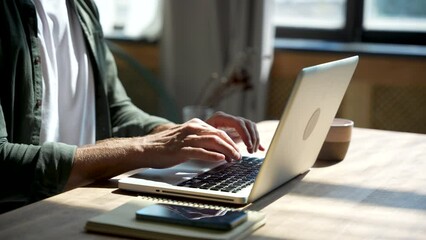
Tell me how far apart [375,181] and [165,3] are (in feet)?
7.06

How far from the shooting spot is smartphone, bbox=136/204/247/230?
1.35 meters

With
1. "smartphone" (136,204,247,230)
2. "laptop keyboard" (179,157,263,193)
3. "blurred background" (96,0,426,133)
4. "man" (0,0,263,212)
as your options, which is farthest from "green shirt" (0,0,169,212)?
"blurred background" (96,0,426,133)

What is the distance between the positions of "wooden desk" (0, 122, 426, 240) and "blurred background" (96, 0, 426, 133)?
4.98 ft

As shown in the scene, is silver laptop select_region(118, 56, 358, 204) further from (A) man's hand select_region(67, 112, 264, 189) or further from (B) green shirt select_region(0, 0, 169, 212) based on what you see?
(B) green shirt select_region(0, 0, 169, 212)

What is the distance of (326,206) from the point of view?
5.23 ft

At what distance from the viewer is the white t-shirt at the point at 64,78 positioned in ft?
7.03

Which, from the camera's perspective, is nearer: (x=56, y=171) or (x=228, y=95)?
(x=56, y=171)

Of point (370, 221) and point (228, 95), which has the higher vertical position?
point (370, 221)

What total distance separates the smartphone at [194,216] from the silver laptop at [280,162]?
0.46 feet

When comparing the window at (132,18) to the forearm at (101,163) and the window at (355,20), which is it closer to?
the window at (355,20)

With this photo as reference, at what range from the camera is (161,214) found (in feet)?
4.58

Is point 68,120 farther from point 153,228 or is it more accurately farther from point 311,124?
point 153,228

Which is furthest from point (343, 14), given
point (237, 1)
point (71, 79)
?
point (71, 79)

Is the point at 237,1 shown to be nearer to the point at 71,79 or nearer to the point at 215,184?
the point at 71,79
